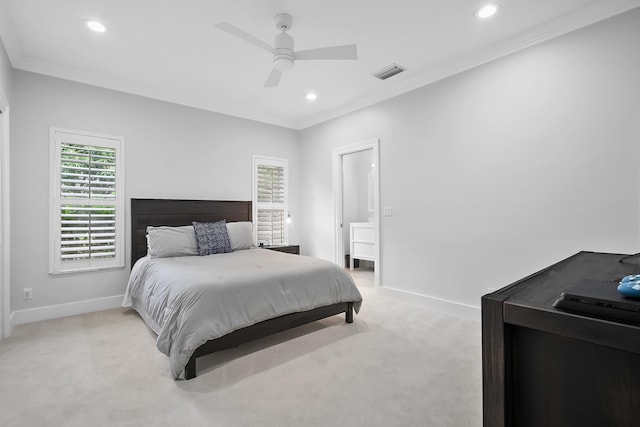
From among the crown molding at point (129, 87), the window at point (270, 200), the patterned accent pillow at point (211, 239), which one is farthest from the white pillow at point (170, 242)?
the crown molding at point (129, 87)

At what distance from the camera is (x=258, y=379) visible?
216cm

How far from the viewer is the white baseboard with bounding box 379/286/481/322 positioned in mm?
3327

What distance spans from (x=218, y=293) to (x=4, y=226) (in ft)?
7.29

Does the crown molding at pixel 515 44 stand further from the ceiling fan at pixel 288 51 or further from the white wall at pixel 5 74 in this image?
the white wall at pixel 5 74

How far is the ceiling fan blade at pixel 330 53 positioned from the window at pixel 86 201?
8.63 ft

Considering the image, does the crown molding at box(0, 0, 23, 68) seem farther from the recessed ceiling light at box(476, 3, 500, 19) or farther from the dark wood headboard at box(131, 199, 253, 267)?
the recessed ceiling light at box(476, 3, 500, 19)

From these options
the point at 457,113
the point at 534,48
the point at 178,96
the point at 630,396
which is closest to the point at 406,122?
the point at 457,113

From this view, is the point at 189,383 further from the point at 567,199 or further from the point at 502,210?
the point at 567,199

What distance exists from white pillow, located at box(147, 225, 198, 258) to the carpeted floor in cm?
85

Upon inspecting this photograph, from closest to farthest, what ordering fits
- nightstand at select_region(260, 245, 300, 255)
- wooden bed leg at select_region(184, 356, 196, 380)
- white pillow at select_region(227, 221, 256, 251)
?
wooden bed leg at select_region(184, 356, 196, 380) < white pillow at select_region(227, 221, 256, 251) < nightstand at select_region(260, 245, 300, 255)

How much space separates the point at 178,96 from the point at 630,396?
4831 mm

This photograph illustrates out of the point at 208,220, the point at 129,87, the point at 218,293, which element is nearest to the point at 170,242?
the point at 208,220

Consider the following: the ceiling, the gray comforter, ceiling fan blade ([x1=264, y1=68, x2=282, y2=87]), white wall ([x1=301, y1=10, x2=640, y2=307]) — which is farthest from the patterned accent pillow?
white wall ([x1=301, y1=10, x2=640, y2=307])

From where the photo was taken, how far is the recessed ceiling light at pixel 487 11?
2496 millimetres
